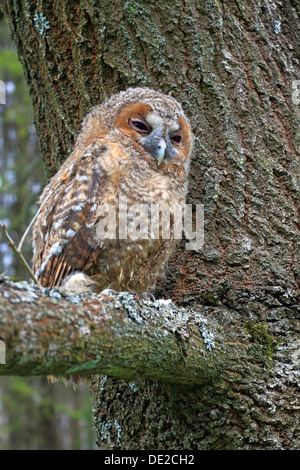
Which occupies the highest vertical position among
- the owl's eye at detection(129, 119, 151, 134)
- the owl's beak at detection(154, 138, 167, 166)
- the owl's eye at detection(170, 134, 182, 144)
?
the owl's eye at detection(129, 119, 151, 134)

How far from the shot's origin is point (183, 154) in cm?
335

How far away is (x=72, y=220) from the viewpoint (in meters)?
2.84

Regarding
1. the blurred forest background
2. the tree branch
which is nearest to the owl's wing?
the tree branch

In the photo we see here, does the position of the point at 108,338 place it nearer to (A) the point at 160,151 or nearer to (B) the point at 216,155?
(A) the point at 160,151

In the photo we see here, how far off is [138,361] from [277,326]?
3.38 feet

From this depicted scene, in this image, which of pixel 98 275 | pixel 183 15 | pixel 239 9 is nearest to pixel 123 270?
pixel 98 275

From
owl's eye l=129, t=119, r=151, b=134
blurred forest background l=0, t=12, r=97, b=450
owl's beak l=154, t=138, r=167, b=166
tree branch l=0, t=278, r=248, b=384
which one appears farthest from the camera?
blurred forest background l=0, t=12, r=97, b=450

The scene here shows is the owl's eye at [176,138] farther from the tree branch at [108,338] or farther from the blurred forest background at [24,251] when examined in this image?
the blurred forest background at [24,251]

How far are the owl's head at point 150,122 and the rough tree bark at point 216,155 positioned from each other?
0.39 feet

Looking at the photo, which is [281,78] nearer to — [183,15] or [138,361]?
[183,15]

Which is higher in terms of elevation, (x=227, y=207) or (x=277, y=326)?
(x=227, y=207)

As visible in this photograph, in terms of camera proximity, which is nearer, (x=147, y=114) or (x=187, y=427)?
(x=187, y=427)

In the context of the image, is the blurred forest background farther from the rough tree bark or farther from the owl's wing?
the owl's wing

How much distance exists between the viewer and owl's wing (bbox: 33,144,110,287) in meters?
2.79
